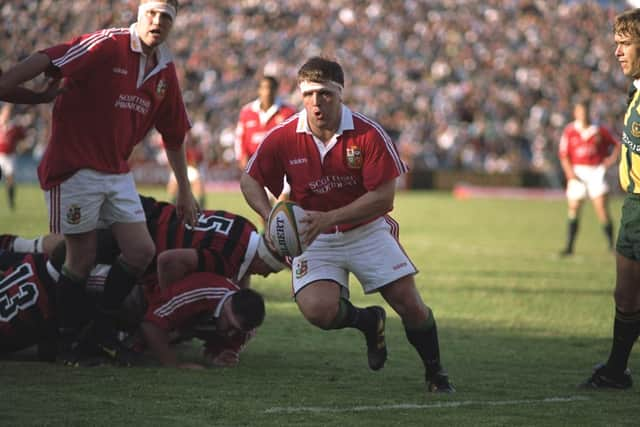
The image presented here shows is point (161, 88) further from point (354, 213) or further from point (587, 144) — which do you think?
point (587, 144)

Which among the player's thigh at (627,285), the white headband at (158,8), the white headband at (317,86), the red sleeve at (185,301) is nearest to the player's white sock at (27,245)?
the red sleeve at (185,301)

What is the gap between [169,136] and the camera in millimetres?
7234

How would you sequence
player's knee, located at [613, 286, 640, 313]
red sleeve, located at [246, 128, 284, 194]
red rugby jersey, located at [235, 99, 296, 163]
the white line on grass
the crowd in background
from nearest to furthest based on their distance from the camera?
the white line on grass
red sleeve, located at [246, 128, 284, 194]
player's knee, located at [613, 286, 640, 313]
red rugby jersey, located at [235, 99, 296, 163]
the crowd in background

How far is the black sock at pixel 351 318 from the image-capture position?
630 cm

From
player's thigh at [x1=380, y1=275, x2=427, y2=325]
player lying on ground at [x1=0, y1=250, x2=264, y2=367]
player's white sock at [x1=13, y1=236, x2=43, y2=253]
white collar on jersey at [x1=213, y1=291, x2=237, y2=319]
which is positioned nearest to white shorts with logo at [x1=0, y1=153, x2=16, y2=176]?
player's white sock at [x1=13, y1=236, x2=43, y2=253]

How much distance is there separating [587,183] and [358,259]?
38.0ft

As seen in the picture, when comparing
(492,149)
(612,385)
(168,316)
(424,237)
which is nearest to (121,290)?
(168,316)

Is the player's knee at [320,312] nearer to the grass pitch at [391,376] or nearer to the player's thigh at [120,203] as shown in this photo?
the grass pitch at [391,376]

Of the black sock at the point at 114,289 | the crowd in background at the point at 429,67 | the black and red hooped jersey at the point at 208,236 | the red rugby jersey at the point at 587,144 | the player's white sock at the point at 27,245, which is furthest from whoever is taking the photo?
the crowd in background at the point at 429,67

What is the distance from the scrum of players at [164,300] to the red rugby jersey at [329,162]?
68 cm

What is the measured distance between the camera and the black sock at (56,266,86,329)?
669 centimetres

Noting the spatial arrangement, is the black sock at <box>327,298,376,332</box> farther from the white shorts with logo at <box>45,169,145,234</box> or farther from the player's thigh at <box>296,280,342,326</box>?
the white shorts with logo at <box>45,169,145,234</box>

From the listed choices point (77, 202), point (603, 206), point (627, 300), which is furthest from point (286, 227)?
point (603, 206)

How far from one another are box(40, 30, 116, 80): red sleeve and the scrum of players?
4.36ft
